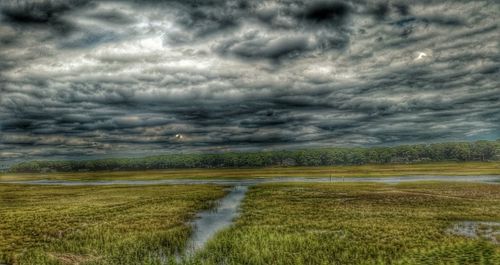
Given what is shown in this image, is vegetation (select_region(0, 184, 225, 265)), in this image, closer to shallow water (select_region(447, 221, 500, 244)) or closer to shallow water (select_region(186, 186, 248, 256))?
shallow water (select_region(186, 186, 248, 256))

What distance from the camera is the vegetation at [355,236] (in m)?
22.3

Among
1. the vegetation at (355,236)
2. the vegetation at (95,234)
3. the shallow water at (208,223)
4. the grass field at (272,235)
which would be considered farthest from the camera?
the shallow water at (208,223)

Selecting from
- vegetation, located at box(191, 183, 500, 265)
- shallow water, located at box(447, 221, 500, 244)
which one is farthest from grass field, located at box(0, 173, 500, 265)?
shallow water, located at box(447, 221, 500, 244)

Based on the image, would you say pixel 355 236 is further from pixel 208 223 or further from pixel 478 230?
pixel 208 223

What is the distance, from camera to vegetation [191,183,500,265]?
73.2 ft

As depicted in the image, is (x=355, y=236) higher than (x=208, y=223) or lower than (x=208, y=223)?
higher

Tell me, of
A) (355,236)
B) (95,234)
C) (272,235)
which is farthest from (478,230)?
(95,234)

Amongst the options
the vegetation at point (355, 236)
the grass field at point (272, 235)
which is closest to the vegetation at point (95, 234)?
the grass field at point (272, 235)

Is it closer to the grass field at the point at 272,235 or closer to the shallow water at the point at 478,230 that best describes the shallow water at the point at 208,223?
the grass field at the point at 272,235

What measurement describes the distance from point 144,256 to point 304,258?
34.4 ft

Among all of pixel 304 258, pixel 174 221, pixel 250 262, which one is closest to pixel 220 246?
pixel 250 262

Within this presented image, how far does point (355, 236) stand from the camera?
28.6m

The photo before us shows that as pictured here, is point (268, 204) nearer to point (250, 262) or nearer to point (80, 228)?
point (80, 228)

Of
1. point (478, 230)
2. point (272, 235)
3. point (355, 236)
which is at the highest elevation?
point (272, 235)
